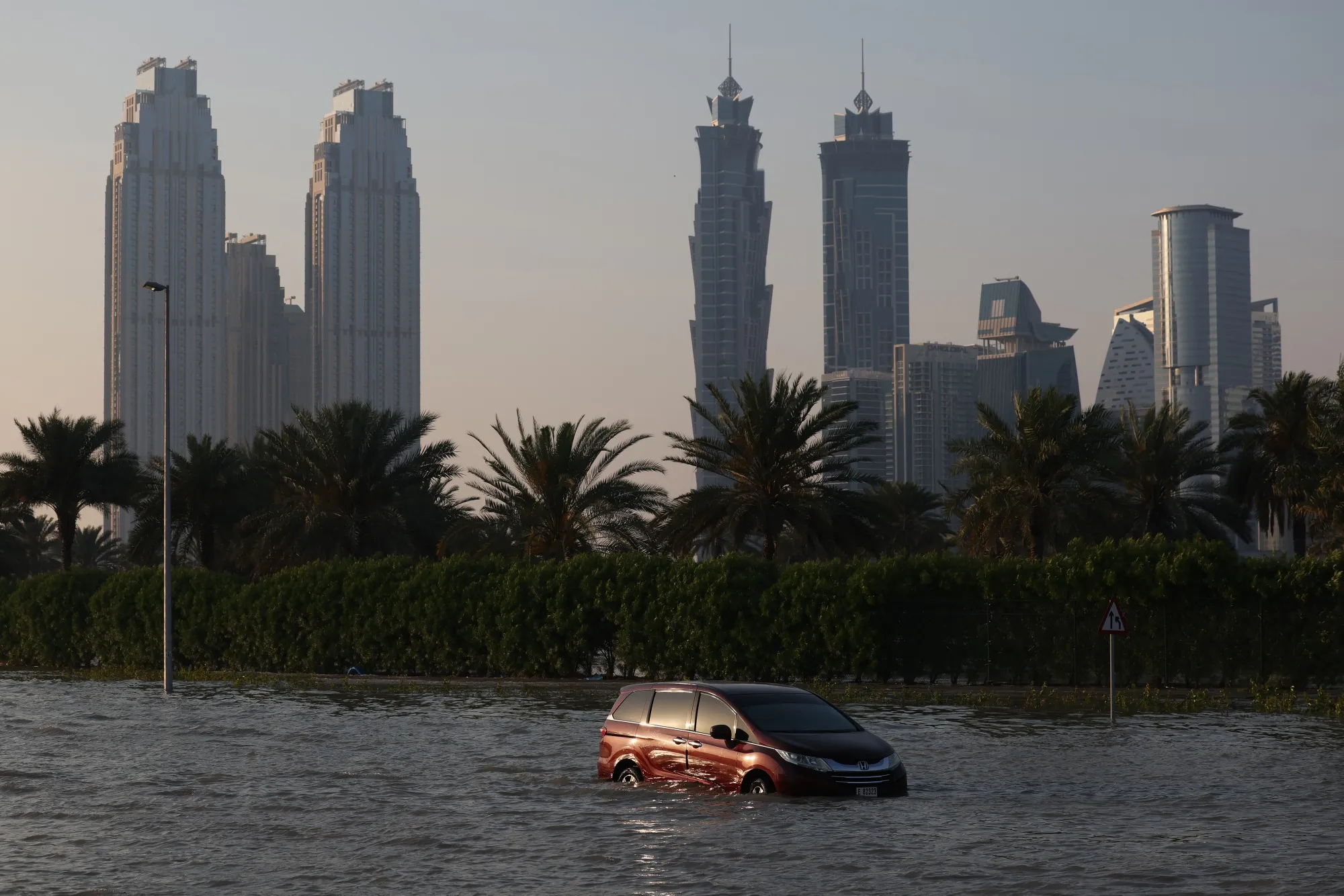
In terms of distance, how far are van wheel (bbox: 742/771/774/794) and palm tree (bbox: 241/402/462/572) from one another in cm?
3470

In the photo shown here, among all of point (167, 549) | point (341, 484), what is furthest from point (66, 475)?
point (167, 549)

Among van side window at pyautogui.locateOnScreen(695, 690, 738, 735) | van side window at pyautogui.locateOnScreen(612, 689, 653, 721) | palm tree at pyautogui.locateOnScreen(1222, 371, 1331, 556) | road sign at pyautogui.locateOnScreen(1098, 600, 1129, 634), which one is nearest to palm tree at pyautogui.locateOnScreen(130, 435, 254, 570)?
palm tree at pyautogui.locateOnScreen(1222, 371, 1331, 556)

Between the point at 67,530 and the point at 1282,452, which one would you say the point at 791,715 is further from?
the point at 67,530

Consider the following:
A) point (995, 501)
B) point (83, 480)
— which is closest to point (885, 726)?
point (995, 501)

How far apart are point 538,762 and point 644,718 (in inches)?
161

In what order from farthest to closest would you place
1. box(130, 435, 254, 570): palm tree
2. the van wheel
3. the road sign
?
box(130, 435, 254, 570): palm tree
the road sign
the van wheel

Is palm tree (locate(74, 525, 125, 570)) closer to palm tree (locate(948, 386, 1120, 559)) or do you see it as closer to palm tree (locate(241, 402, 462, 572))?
palm tree (locate(241, 402, 462, 572))

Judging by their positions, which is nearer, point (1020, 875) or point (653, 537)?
point (1020, 875)

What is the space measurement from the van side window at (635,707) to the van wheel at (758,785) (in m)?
1.57

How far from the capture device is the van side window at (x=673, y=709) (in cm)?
1770

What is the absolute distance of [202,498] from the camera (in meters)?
56.1

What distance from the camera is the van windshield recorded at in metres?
17.2

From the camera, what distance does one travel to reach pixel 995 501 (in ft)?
156

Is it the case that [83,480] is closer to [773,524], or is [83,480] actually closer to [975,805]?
[773,524]
